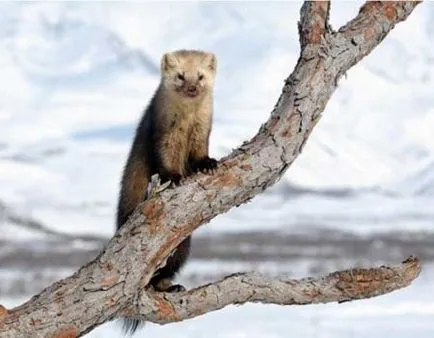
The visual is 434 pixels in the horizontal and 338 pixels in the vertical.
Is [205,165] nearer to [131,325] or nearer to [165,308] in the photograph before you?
[165,308]

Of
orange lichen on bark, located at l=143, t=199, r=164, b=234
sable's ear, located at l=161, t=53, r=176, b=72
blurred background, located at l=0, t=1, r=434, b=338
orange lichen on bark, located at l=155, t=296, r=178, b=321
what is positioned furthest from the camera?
blurred background, located at l=0, t=1, r=434, b=338

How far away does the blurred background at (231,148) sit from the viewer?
10.1 meters

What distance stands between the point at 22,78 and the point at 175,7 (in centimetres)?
344

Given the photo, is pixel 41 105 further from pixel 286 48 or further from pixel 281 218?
pixel 281 218

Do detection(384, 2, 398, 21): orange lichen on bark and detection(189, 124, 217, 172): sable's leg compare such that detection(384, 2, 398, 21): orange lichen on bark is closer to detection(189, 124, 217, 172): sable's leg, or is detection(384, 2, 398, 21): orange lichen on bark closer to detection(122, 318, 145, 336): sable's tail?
detection(189, 124, 217, 172): sable's leg

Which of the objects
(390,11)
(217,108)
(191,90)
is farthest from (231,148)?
(390,11)

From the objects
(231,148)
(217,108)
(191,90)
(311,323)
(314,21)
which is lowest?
(314,21)

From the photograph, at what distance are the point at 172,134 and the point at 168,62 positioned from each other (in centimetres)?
38

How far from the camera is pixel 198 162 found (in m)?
5.11

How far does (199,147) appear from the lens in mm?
5297

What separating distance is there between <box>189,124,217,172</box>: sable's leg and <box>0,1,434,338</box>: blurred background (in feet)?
10.0

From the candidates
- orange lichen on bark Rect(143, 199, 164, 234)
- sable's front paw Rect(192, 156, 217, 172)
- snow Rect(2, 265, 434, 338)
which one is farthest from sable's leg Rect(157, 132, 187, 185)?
snow Rect(2, 265, 434, 338)

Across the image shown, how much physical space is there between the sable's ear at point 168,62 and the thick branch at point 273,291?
1390 millimetres

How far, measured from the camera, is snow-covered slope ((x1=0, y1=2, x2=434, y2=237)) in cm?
1438
